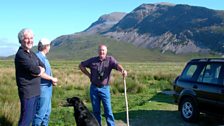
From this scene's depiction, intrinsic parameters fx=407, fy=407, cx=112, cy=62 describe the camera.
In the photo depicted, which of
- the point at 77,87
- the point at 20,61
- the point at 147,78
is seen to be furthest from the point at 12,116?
the point at 147,78

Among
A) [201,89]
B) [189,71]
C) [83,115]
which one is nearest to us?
[83,115]

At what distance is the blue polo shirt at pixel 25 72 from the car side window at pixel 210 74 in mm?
4860

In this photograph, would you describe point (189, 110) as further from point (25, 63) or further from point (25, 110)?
point (25, 63)

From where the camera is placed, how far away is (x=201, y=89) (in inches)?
398

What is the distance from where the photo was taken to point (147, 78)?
99.2ft

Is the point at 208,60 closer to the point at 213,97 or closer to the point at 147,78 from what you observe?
the point at 213,97

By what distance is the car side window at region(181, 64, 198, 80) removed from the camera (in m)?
10.8

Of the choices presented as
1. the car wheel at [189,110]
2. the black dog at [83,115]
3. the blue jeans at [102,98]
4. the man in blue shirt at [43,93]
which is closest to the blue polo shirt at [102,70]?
the blue jeans at [102,98]

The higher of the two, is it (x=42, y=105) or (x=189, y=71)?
(x=189, y=71)

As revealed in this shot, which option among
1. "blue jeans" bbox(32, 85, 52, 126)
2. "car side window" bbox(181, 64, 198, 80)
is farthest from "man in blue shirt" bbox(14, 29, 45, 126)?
"car side window" bbox(181, 64, 198, 80)

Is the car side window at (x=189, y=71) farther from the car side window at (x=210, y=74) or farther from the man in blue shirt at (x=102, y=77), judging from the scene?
the man in blue shirt at (x=102, y=77)

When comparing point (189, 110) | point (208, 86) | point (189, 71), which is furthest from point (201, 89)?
point (189, 71)

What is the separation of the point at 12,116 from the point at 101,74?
2665mm

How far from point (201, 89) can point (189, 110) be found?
786 millimetres
